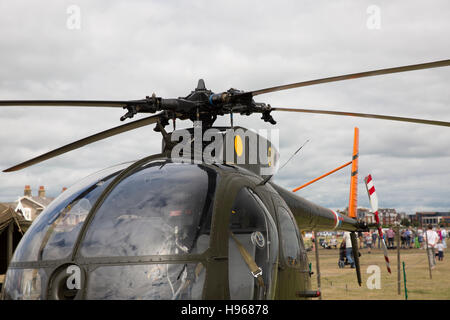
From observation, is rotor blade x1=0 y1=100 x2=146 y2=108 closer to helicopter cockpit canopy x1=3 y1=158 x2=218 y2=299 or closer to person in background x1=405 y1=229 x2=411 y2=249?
helicopter cockpit canopy x1=3 y1=158 x2=218 y2=299

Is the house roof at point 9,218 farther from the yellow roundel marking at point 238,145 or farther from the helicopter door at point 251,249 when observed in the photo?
the helicopter door at point 251,249

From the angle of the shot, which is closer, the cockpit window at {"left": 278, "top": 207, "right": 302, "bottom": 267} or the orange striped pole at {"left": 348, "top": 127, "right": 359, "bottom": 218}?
the cockpit window at {"left": 278, "top": 207, "right": 302, "bottom": 267}

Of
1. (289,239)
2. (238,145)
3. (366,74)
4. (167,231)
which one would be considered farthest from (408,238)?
(167,231)

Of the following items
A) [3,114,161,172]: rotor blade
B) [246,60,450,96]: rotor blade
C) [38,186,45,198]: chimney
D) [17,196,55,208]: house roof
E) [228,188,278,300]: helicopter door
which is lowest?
[228,188,278,300]: helicopter door

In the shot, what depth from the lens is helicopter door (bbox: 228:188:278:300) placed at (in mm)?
3879

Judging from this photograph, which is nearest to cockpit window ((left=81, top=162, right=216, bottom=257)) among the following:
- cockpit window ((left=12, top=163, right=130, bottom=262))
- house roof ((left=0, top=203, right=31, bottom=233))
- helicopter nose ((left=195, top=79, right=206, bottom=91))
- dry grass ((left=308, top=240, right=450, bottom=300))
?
cockpit window ((left=12, top=163, right=130, bottom=262))

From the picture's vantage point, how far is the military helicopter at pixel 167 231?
3283mm

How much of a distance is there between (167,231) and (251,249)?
92 centimetres

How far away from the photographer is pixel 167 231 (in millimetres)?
3475

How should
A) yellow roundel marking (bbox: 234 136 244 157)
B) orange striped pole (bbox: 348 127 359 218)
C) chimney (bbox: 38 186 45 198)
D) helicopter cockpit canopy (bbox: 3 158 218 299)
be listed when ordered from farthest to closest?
chimney (bbox: 38 186 45 198) → orange striped pole (bbox: 348 127 359 218) → yellow roundel marking (bbox: 234 136 244 157) → helicopter cockpit canopy (bbox: 3 158 218 299)

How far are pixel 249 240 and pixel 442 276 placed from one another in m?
16.8

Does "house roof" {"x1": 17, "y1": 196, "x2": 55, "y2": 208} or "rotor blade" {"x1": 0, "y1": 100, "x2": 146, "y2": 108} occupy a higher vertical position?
"house roof" {"x1": 17, "y1": 196, "x2": 55, "y2": 208}

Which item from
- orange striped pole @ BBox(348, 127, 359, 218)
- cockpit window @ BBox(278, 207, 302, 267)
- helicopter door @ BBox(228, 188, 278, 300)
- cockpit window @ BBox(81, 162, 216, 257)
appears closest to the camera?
cockpit window @ BBox(81, 162, 216, 257)
